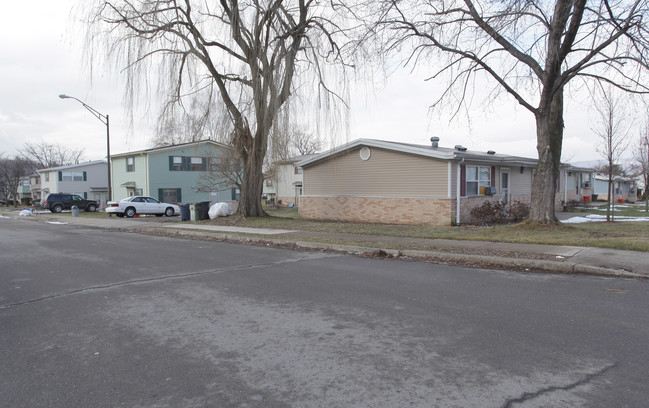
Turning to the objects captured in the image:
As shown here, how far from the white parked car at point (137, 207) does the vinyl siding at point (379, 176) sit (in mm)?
12953

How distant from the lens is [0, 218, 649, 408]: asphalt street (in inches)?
140

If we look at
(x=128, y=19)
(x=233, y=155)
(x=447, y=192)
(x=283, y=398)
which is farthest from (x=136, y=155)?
(x=283, y=398)

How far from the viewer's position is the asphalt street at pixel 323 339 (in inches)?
140

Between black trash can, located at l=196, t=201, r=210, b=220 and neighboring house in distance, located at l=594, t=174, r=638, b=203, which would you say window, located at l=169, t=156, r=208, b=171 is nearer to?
black trash can, located at l=196, t=201, r=210, b=220

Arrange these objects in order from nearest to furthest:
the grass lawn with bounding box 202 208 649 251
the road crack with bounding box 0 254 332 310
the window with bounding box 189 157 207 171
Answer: the road crack with bounding box 0 254 332 310, the grass lawn with bounding box 202 208 649 251, the window with bounding box 189 157 207 171

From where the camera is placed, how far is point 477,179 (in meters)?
19.5

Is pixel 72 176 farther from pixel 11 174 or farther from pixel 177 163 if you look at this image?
pixel 11 174

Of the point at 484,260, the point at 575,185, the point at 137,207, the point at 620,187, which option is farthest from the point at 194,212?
the point at 620,187

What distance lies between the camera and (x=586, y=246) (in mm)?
10539

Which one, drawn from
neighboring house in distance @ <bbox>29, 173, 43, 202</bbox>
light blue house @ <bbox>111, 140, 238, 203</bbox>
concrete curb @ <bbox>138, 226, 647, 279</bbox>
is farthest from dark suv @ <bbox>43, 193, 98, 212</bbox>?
neighboring house in distance @ <bbox>29, 173, 43, 202</bbox>

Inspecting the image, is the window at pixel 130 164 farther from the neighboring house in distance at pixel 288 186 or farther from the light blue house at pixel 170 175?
the neighboring house in distance at pixel 288 186

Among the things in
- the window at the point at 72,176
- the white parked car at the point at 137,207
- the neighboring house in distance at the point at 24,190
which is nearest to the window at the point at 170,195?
the white parked car at the point at 137,207

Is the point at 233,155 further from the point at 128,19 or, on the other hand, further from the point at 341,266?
the point at 341,266

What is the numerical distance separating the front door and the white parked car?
72.0 ft
